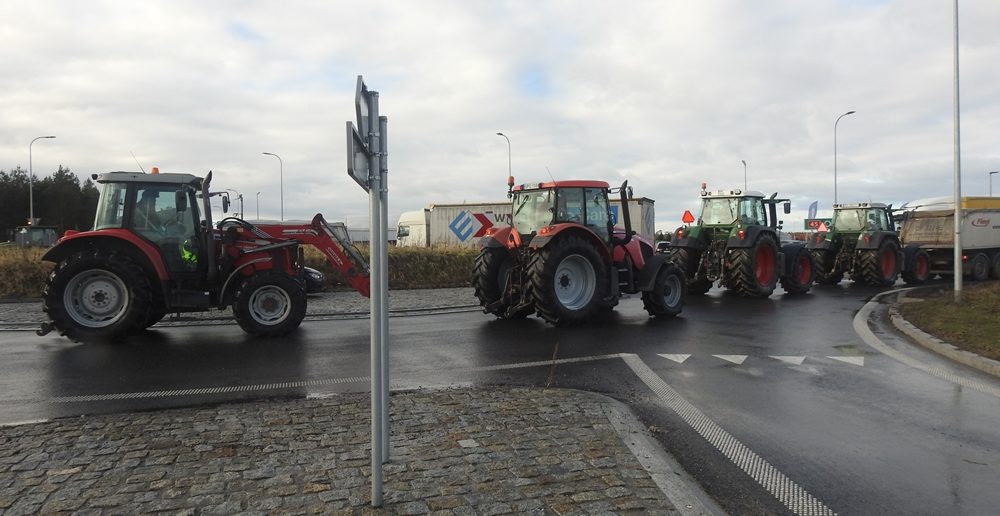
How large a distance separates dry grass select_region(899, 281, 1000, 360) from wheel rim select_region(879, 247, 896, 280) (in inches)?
221

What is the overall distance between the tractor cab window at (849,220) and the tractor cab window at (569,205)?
42.9 ft

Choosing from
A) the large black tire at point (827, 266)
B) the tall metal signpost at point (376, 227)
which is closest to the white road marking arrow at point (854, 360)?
the tall metal signpost at point (376, 227)

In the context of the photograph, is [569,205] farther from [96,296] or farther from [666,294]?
[96,296]

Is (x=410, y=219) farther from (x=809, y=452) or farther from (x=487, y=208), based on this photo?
(x=809, y=452)

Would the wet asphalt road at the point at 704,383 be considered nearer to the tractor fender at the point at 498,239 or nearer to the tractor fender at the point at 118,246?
the tractor fender at the point at 118,246

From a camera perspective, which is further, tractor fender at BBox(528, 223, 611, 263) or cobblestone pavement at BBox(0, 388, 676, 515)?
tractor fender at BBox(528, 223, 611, 263)

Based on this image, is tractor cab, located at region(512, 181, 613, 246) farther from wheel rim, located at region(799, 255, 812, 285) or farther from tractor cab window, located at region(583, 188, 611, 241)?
wheel rim, located at region(799, 255, 812, 285)

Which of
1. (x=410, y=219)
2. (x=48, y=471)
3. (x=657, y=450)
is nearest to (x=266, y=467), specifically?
(x=48, y=471)

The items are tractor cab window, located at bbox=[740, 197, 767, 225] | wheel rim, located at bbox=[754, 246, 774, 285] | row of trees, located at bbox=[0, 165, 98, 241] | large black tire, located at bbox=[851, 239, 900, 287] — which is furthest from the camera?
row of trees, located at bbox=[0, 165, 98, 241]

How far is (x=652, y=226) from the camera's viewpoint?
32.5 meters

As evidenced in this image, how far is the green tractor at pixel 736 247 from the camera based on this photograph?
16.1 m

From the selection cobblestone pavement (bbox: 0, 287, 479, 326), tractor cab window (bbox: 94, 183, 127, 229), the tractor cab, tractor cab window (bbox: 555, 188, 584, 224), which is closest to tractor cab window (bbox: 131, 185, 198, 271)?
tractor cab window (bbox: 94, 183, 127, 229)

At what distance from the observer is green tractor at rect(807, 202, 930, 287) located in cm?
1955

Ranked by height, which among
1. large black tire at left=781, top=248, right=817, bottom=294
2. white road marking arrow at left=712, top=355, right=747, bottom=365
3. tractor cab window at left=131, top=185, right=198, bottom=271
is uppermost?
tractor cab window at left=131, top=185, right=198, bottom=271
